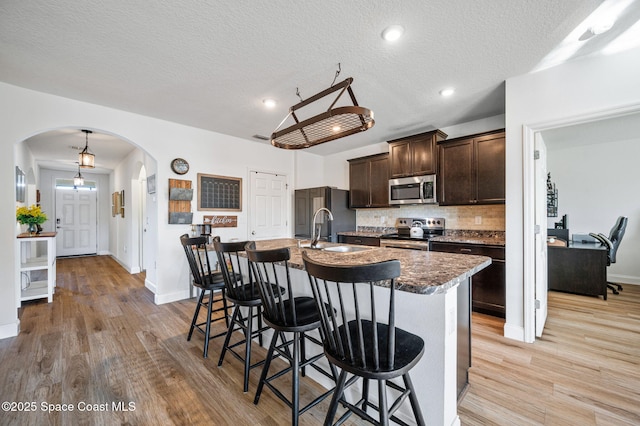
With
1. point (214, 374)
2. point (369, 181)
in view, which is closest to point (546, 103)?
point (369, 181)

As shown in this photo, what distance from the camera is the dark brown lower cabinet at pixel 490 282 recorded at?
303cm

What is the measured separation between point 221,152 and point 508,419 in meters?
4.50

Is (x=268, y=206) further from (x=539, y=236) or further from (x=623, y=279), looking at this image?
(x=623, y=279)

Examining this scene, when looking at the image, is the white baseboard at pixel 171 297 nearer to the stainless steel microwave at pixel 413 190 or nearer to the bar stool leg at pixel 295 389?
the bar stool leg at pixel 295 389

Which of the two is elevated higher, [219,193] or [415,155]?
[415,155]

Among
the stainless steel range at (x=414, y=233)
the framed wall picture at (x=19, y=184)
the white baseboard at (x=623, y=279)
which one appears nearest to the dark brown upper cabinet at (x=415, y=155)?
the stainless steel range at (x=414, y=233)

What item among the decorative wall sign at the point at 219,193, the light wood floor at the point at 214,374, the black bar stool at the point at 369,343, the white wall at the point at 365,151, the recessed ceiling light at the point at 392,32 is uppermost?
the recessed ceiling light at the point at 392,32

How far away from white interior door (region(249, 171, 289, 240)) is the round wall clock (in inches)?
43.5

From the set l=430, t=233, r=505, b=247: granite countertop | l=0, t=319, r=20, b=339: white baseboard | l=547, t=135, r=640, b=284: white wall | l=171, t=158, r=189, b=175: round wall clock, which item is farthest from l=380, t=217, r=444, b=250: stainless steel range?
l=0, t=319, r=20, b=339: white baseboard

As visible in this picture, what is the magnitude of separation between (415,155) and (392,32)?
7.68 feet

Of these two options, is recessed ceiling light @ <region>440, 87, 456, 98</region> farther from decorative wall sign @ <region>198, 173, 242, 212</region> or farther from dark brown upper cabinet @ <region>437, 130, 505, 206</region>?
decorative wall sign @ <region>198, 173, 242, 212</region>

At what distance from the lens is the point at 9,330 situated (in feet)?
8.66

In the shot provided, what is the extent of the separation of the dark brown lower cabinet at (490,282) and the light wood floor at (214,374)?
0.14 metres

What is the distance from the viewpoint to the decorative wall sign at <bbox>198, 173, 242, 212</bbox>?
13.5 ft
